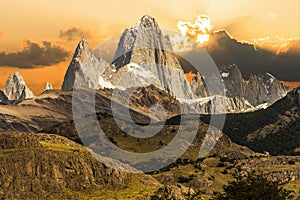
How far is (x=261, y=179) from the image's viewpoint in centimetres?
11719

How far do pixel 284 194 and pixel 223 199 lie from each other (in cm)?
1466

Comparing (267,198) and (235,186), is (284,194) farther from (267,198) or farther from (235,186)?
(235,186)

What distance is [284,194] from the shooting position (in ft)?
372

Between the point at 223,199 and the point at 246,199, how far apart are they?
24.9ft

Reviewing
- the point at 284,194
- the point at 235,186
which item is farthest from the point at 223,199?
the point at 284,194

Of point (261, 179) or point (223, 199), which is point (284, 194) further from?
point (223, 199)

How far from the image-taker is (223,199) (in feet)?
392

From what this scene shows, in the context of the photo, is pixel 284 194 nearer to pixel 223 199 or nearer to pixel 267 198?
pixel 267 198

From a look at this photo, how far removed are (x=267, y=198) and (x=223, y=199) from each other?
11.1 meters

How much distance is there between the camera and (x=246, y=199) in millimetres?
113562

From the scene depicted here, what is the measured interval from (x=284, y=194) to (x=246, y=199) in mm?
8794

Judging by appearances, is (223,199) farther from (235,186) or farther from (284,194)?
(284,194)

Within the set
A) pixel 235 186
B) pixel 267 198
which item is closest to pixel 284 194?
pixel 267 198
